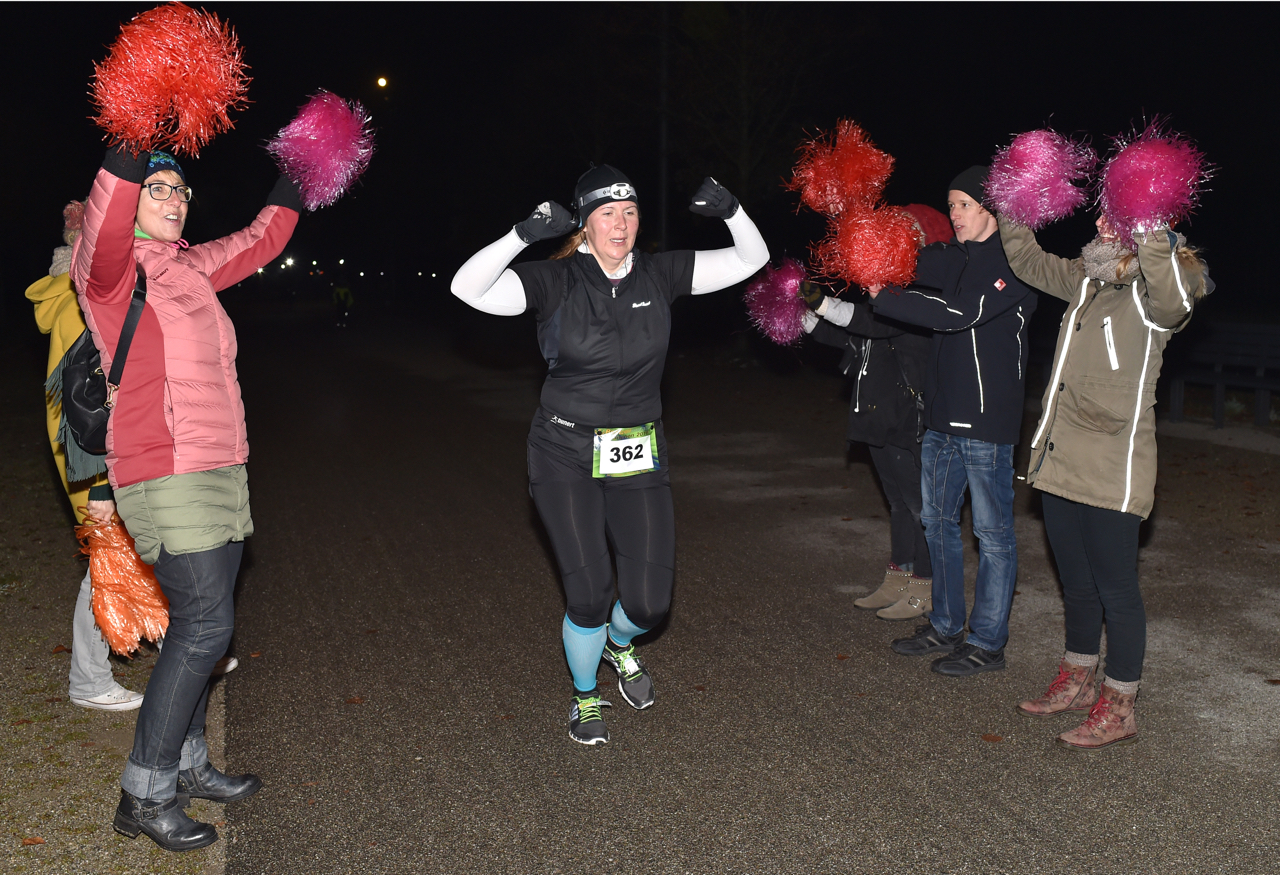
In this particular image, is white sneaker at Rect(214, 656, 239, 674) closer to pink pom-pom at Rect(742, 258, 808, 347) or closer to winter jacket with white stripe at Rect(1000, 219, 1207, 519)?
pink pom-pom at Rect(742, 258, 808, 347)

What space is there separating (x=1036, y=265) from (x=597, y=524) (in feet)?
7.07

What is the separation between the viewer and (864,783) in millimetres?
4020

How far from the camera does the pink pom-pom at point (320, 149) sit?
412 centimetres

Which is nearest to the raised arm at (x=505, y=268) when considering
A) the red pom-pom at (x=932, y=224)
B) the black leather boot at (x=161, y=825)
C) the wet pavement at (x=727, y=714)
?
the wet pavement at (x=727, y=714)

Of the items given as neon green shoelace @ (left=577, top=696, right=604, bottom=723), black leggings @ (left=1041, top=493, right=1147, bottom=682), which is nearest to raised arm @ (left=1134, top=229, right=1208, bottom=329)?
black leggings @ (left=1041, top=493, right=1147, bottom=682)

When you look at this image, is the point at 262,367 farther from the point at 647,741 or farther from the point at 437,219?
the point at 437,219

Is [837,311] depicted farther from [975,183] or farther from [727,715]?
[727,715]

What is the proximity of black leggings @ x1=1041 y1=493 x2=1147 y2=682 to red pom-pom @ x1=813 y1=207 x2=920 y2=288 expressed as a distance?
3.87ft

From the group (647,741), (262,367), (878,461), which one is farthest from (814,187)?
(262,367)

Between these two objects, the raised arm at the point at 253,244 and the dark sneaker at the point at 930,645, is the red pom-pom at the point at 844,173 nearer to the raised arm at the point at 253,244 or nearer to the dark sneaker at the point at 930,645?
the dark sneaker at the point at 930,645

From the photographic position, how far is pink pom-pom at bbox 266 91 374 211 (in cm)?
412

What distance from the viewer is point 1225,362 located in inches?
499

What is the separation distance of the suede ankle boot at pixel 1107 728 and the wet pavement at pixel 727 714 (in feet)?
0.26

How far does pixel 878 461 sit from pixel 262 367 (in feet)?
64.8
